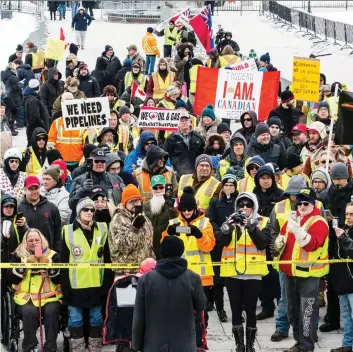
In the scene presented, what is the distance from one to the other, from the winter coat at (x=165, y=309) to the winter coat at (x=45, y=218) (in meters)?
3.52

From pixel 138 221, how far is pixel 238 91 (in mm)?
7472

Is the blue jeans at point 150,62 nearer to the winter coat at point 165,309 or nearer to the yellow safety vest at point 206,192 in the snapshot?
the yellow safety vest at point 206,192

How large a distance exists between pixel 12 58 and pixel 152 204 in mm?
16243

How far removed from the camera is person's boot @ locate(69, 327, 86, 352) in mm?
12914

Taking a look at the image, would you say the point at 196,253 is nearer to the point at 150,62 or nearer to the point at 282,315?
the point at 282,315

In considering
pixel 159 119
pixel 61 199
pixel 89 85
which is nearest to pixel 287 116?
pixel 159 119

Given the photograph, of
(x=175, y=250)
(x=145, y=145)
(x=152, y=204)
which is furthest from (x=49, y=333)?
(x=145, y=145)

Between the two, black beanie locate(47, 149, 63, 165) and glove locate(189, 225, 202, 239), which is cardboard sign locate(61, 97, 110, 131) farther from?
glove locate(189, 225, 202, 239)

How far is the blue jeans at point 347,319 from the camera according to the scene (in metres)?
13.1

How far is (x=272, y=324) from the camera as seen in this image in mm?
14000

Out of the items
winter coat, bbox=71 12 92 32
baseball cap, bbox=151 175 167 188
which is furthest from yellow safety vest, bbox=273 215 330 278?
winter coat, bbox=71 12 92 32

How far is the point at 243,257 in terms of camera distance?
1287cm

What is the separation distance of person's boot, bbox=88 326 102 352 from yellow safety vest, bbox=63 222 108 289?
17.8 inches

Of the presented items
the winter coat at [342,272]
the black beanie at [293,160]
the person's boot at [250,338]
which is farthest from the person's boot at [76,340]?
the black beanie at [293,160]
